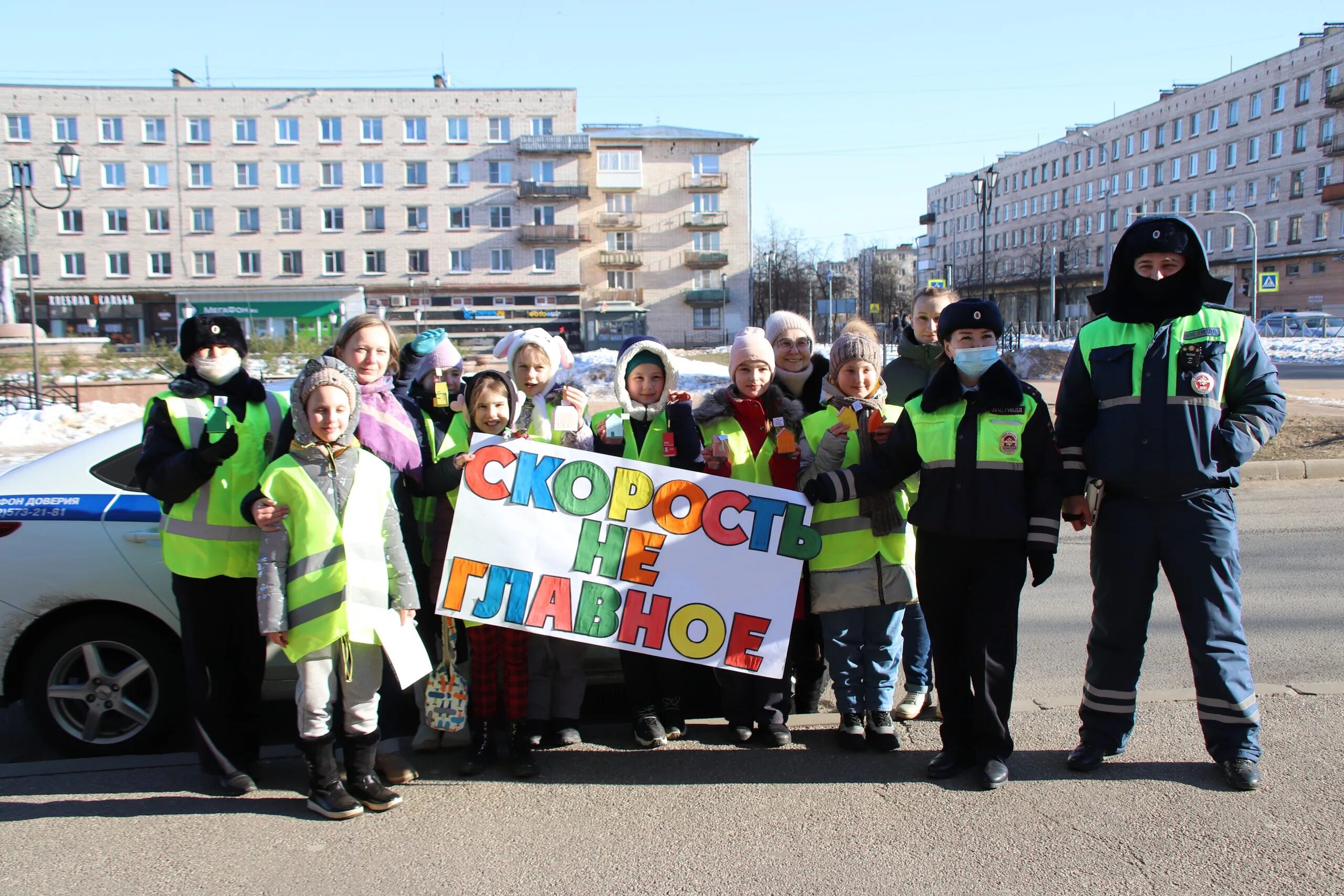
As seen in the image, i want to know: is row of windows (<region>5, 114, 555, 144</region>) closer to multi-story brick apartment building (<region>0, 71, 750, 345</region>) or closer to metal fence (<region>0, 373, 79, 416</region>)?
multi-story brick apartment building (<region>0, 71, 750, 345</region>)

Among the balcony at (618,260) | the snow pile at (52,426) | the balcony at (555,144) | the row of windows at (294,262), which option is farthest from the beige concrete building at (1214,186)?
the snow pile at (52,426)

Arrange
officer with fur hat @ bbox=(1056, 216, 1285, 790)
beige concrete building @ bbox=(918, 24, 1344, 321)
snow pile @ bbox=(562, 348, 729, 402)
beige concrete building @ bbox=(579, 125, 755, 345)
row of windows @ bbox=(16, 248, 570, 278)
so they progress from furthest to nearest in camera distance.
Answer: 1. beige concrete building @ bbox=(579, 125, 755, 345)
2. beige concrete building @ bbox=(918, 24, 1344, 321)
3. row of windows @ bbox=(16, 248, 570, 278)
4. snow pile @ bbox=(562, 348, 729, 402)
5. officer with fur hat @ bbox=(1056, 216, 1285, 790)

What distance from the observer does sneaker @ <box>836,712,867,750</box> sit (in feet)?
13.6

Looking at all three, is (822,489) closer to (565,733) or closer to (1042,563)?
(1042,563)

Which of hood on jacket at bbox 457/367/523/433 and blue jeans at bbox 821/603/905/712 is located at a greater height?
hood on jacket at bbox 457/367/523/433

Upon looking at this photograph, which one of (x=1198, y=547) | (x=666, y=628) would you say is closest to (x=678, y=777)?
(x=666, y=628)

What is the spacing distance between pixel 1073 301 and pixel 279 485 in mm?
92058

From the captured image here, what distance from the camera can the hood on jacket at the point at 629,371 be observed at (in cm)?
434

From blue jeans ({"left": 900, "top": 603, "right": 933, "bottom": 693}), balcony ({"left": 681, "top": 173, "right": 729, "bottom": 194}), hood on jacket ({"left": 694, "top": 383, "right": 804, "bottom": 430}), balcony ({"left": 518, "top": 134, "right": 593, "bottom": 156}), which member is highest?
balcony ({"left": 518, "top": 134, "right": 593, "bottom": 156})

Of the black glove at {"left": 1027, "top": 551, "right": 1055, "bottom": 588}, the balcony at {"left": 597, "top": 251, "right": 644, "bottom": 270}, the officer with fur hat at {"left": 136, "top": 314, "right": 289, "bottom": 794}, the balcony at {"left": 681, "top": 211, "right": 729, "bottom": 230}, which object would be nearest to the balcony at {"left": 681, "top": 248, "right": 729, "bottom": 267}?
the balcony at {"left": 681, "top": 211, "right": 729, "bottom": 230}

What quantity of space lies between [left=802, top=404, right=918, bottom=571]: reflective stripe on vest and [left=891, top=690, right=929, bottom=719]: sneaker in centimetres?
78

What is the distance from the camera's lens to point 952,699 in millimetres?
3910

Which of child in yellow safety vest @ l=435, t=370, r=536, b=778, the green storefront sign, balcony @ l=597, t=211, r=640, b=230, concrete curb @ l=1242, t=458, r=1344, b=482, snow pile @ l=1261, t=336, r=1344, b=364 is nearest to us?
child in yellow safety vest @ l=435, t=370, r=536, b=778

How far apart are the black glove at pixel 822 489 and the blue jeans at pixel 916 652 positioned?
89cm
